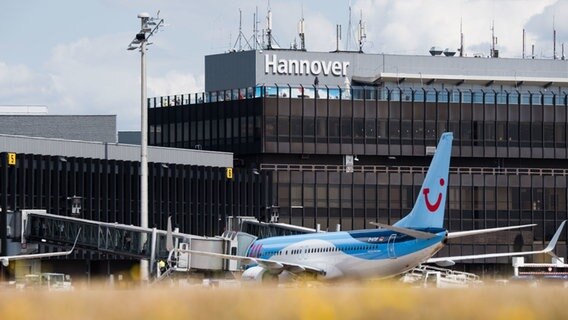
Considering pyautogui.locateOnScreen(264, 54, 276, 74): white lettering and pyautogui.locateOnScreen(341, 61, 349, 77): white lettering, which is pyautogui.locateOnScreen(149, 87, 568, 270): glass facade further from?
pyautogui.locateOnScreen(341, 61, 349, 77): white lettering

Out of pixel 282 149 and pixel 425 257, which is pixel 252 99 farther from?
pixel 425 257

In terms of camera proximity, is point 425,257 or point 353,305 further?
point 425,257

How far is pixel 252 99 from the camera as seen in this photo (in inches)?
5704

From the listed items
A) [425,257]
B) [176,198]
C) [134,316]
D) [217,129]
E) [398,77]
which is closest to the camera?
[134,316]

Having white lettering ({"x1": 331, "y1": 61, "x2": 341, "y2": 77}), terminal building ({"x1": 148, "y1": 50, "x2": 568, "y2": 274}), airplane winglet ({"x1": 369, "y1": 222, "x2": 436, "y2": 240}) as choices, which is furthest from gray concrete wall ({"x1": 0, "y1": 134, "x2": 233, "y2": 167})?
airplane winglet ({"x1": 369, "y1": 222, "x2": 436, "y2": 240})

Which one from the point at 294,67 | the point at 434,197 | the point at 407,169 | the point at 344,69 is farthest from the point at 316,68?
the point at 434,197

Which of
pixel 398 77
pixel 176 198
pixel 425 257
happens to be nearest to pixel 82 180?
pixel 176 198

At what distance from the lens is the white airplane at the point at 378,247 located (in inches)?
2842

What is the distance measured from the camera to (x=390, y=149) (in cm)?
14650

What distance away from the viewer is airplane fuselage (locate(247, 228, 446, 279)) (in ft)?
237

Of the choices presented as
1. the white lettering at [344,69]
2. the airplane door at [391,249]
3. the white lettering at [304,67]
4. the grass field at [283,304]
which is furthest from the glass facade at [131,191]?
the grass field at [283,304]

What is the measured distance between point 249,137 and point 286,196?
33.9 ft

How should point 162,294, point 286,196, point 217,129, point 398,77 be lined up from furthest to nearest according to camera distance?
point 398,77 → point 217,129 → point 286,196 → point 162,294

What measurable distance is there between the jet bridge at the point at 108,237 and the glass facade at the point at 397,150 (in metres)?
44.6
